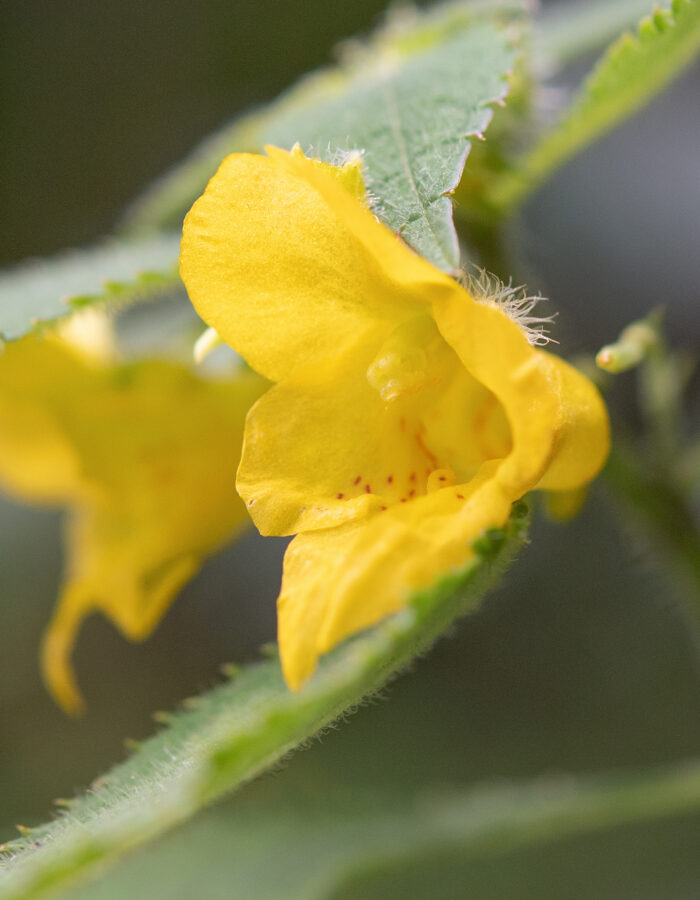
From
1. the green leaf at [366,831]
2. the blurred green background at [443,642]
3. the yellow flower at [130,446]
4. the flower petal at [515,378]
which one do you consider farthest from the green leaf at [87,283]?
the green leaf at [366,831]

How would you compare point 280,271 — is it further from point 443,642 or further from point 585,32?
point 443,642

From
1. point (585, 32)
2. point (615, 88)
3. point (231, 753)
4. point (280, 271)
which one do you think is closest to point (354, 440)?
point (280, 271)

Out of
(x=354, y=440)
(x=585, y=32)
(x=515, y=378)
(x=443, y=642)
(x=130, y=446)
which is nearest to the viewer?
(x=515, y=378)

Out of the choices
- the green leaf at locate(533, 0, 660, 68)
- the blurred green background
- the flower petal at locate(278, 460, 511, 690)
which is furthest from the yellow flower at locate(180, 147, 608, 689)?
the green leaf at locate(533, 0, 660, 68)

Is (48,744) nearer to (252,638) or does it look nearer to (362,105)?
(252,638)

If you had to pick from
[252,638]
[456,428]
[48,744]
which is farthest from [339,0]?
[456,428]

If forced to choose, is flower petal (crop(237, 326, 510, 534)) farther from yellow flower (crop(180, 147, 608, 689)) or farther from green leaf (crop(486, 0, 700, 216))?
green leaf (crop(486, 0, 700, 216))
